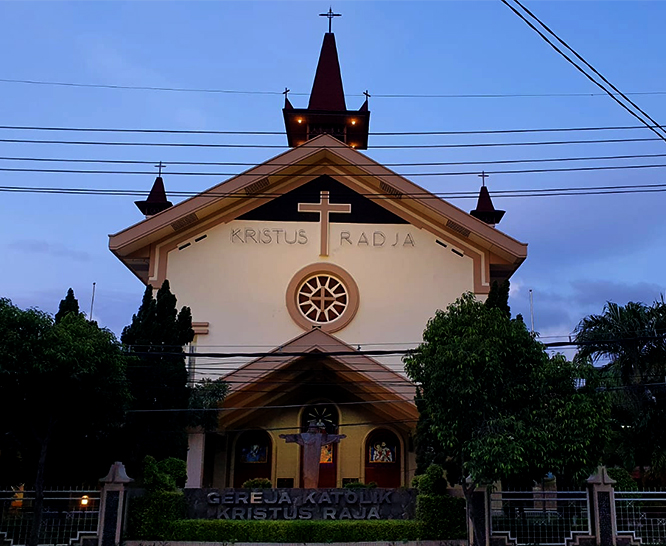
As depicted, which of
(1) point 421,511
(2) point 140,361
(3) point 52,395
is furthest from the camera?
(2) point 140,361

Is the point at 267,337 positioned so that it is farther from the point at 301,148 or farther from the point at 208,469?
the point at 301,148

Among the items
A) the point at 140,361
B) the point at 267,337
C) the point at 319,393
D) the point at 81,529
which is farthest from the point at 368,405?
the point at 81,529

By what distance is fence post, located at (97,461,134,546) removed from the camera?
18.1 metres

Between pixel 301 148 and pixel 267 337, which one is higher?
pixel 301 148

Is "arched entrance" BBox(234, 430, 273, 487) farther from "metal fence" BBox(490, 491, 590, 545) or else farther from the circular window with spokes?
"metal fence" BBox(490, 491, 590, 545)

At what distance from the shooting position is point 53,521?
59.5 ft

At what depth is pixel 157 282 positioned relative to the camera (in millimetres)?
26703

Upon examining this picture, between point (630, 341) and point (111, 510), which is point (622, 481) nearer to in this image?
point (630, 341)

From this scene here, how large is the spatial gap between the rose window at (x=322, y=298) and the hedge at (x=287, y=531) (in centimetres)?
901

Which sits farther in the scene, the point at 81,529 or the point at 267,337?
the point at 267,337

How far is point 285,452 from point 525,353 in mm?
10654

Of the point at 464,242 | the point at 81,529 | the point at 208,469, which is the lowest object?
the point at 81,529

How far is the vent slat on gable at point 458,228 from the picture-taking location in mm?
26703

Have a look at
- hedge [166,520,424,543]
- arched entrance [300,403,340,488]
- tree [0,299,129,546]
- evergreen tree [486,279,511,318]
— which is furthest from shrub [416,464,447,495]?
tree [0,299,129,546]
